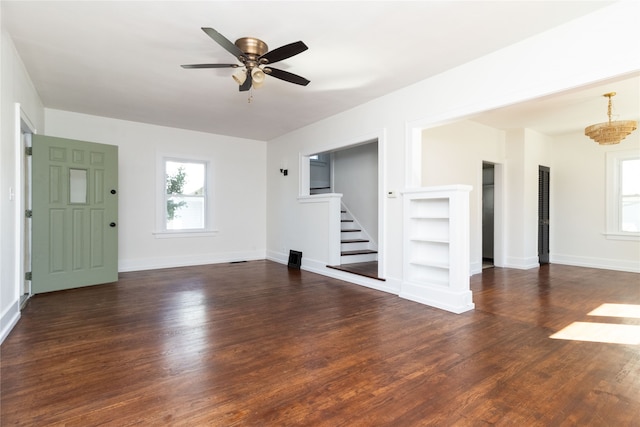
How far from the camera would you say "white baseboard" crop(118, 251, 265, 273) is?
18.7ft

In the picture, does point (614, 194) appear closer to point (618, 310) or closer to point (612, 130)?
point (612, 130)

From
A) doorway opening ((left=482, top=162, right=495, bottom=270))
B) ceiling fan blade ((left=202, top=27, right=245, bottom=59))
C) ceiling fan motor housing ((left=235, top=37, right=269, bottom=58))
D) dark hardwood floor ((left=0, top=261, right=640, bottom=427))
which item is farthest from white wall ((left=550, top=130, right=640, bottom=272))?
ceiling fan blade ((left=202, top=27, right=245, bottom=59))

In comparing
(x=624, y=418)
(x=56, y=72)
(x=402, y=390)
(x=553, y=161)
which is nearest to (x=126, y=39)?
(x=56, y=72)

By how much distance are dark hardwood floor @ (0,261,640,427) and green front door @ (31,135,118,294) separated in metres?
0.46

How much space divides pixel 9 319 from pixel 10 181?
4.18 ft

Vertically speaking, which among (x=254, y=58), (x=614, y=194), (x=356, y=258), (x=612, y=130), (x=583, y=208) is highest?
(x=254, y=58)

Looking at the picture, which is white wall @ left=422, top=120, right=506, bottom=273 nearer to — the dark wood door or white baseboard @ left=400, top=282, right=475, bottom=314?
the dark wood door

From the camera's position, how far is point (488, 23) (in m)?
2.73

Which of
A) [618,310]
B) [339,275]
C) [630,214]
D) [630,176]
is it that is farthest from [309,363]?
[630,176]

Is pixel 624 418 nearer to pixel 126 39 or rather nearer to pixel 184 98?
pixel 126 39

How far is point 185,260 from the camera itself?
20.6 feet

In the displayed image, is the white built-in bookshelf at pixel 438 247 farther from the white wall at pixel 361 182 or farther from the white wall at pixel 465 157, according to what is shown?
the white wall at pixel 361 182

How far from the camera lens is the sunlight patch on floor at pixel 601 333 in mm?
2736

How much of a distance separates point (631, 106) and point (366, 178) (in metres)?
4.13
